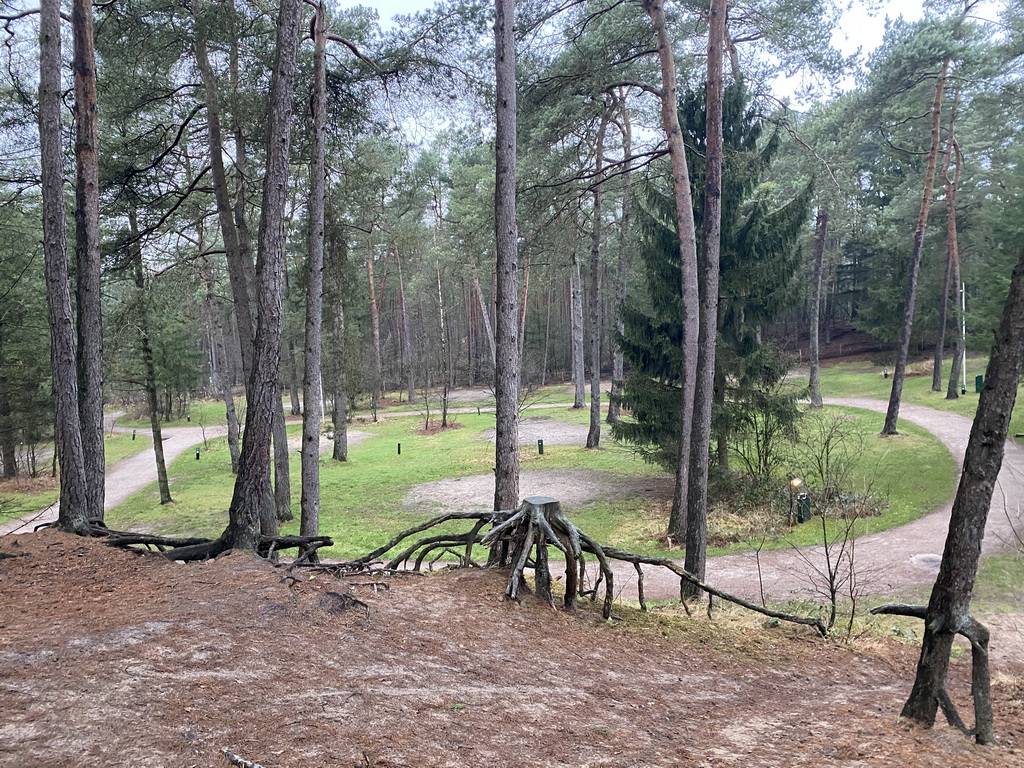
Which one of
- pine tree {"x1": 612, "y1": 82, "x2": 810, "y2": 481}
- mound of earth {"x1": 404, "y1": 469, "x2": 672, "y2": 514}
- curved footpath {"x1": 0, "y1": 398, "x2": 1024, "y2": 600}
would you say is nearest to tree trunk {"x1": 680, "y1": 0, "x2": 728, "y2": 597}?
curved footpath {"x1": 0, "y1": 398, "x2": 1024, "y2": 600}

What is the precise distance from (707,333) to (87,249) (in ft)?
24.9

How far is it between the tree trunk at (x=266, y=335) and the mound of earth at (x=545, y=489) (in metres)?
8.20

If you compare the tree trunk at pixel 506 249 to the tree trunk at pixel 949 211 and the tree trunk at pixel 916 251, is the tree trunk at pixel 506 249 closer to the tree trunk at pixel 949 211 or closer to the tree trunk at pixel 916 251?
the tree trunk at pixel 916 251

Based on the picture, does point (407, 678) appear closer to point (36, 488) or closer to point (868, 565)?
point (868, 565)

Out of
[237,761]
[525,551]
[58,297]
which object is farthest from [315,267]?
[237,761]

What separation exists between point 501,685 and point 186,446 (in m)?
28.4

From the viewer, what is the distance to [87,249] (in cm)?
737

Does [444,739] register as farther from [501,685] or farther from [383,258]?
[383,258]

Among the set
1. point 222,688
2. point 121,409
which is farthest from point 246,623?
point 121,409

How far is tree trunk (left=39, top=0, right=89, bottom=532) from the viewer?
268 inches

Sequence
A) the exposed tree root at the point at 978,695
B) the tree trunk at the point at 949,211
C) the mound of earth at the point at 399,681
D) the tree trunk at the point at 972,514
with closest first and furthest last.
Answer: the mound of earth at the point at 399,681
the tree trunk at the point at 972,514
the exposed tree root at the point at 978,695
the tree trunk at the point at 949,211

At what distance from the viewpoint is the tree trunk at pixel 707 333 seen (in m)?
7.98

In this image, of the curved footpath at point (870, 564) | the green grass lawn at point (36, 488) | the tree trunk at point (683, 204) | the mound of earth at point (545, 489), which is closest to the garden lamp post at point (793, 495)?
the curved footpath at point (870, 564)

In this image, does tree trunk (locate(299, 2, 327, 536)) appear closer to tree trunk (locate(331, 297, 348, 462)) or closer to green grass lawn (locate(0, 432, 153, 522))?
green grass lawn (locate(0, 432, 153, 522))
